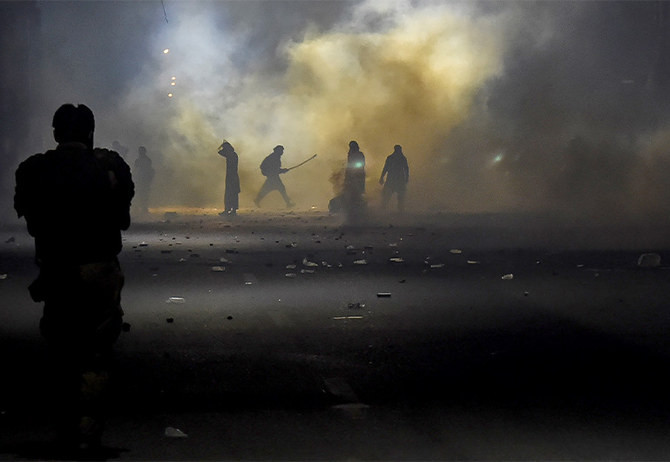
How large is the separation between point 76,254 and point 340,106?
3987cm

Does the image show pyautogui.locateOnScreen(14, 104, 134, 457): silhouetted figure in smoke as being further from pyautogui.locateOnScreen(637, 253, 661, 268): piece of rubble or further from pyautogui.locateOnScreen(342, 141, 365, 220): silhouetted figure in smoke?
pyautogui.locateOnScreen(342, 141, 365, 220): silhouetted figure in smoke

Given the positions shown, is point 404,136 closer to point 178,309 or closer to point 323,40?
point 323,40

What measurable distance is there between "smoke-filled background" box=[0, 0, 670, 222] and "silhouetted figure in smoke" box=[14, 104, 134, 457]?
29372mm

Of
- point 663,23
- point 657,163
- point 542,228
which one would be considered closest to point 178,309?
point 542,228

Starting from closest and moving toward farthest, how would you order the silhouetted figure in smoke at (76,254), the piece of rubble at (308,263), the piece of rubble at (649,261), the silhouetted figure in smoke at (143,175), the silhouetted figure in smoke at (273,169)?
the silhouetted figure in smoke at (76,254) → the piece of rubble at (649,261) → the piece of rubble at (308,263) → the silhouetted figure in smoke at (143,175) → the silhouetted figure in smoke at (273,169)

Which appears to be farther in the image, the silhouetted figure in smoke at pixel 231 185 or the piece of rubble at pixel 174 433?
the silhouetted figure in smoke at pixel 231 185

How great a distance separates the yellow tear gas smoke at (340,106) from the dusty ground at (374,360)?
25.3 meters

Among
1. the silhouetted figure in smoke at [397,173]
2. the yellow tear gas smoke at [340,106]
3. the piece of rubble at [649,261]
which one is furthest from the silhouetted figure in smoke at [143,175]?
the piece of rubble at [649,261]

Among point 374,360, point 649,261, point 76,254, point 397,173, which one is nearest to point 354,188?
point 397,173

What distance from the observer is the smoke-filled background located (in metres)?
38.4

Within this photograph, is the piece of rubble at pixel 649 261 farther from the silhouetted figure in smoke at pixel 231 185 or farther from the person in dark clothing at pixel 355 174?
the silhouetted figure in smoke at pixel 231 185

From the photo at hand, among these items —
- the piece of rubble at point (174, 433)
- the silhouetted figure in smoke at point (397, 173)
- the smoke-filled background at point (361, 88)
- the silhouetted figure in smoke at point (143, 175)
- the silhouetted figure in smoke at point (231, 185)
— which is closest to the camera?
the piece of rubble at point (174, 433)

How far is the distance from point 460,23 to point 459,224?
58.5 ft

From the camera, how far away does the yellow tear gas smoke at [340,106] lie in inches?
1656
